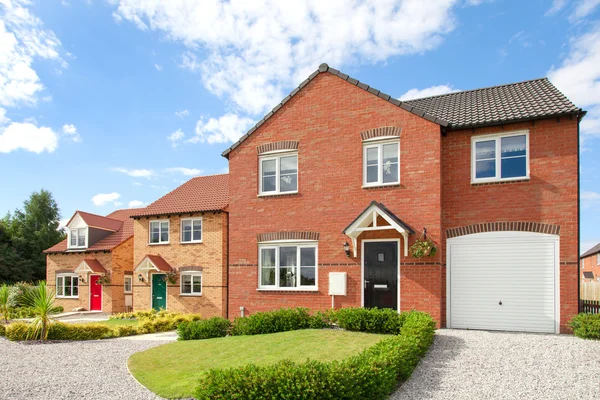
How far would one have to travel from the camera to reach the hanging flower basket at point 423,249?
45.7 feet

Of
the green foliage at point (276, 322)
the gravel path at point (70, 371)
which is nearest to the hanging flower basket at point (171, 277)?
the gravel path at point (70, 371)

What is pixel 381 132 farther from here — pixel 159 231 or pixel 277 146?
pixel 159 231

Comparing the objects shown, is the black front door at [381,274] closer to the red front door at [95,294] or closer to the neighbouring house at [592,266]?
the red front door at [95,294]

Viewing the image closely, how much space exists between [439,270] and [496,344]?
140 inches

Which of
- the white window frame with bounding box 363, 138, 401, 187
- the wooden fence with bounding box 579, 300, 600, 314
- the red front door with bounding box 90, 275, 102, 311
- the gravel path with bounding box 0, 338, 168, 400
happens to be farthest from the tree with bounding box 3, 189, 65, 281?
the wooden fence with bounding box 579, 300, 600, 314

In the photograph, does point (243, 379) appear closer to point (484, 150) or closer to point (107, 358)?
point (107, 358)

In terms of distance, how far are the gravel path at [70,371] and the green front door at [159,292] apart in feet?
31.2

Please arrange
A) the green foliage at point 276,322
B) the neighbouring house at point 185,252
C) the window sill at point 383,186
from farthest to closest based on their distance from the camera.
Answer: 1. the neighbouring house at point 185,252
2. the window sill at point 383,186
3. the green foliage at point 276,322

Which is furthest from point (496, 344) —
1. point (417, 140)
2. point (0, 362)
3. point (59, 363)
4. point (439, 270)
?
point (0, 362)

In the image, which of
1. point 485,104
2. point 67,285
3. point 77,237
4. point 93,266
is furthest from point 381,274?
point 67,285

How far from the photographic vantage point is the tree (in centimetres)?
4247

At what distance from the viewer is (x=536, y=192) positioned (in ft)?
44.9

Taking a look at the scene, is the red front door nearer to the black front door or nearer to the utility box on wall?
the utility box on wall

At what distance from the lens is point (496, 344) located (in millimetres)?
10789
